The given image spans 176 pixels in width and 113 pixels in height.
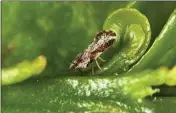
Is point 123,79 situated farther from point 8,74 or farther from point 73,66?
point 8,74

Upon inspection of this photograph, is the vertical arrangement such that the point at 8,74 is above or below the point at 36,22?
below

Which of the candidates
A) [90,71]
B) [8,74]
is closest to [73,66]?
[90,71]

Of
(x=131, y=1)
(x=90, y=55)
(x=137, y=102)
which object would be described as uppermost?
(x=131, y=1)

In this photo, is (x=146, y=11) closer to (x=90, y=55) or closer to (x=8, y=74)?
(x=90, y=55)

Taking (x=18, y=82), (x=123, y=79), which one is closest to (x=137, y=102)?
(x=123, y=79)

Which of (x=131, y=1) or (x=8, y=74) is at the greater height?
(x=131, y=1)
